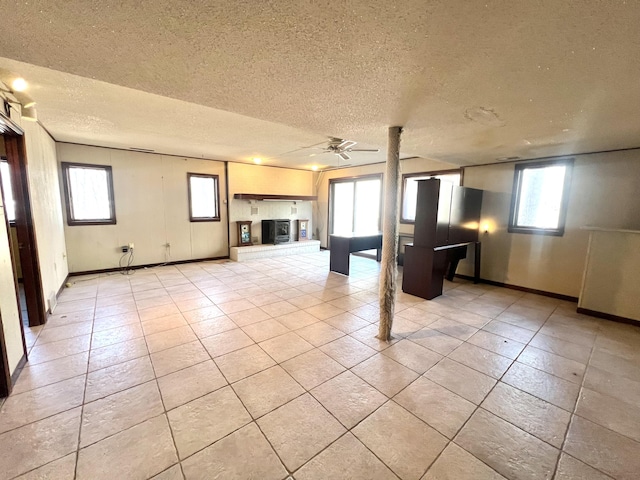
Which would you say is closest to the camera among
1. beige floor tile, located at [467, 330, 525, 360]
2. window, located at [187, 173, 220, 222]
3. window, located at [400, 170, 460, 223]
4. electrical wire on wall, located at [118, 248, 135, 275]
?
beige floor tile, located at [467, 330, 525, 360]

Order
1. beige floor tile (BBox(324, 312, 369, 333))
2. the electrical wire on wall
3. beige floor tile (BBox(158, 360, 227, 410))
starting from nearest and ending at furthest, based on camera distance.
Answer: beige floor tile (BBox(158, 360, 227, 410)) → beige floor tile (BBox(324, 312, 369, 333)) → the electrical wire on wall

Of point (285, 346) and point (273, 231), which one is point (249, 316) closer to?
point (285, 346)

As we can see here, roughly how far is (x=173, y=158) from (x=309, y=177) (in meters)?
3.82

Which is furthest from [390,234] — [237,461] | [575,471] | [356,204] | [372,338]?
[356,204]

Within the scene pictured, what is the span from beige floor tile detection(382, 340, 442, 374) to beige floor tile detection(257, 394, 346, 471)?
95 centimetres

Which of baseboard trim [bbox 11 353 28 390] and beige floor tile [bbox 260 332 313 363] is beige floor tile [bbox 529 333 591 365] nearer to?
beige floor tile [bbox 260 332 313 363]

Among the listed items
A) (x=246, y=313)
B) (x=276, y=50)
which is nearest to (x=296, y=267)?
(x=246, y=313)

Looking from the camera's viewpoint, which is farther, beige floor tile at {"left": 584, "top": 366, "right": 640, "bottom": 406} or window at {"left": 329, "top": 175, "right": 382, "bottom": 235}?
window at {"left": 329, "top": 175, "right": 382, "bottom": 235}

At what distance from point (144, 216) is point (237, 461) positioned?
5548 mm

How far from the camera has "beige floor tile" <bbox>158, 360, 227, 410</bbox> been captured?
1919 mm

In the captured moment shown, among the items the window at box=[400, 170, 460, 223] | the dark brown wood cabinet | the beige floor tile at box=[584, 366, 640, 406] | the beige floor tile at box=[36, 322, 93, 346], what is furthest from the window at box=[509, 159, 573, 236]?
the beige floor tile at box=[36, 322, 93, 346]

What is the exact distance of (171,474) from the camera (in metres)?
1.37

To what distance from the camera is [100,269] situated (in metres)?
5.18

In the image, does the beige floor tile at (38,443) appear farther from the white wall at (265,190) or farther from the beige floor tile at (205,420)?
the white wall at (265,190)
